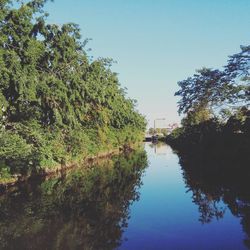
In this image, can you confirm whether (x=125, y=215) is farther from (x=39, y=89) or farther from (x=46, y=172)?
(x=46, y=172)

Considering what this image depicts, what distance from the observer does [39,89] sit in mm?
28547

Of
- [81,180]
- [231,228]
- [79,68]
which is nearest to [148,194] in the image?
[81,180]

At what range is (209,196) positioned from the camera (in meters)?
22.2

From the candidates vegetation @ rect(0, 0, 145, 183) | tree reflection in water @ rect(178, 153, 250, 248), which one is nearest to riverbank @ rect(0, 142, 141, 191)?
vegetation @ rect(0, 0, 145, 183)

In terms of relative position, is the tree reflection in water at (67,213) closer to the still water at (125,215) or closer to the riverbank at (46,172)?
the still water at (125,215)

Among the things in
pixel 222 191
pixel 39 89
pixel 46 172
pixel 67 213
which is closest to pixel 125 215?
pixel 67 213

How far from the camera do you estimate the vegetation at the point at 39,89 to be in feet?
85.8

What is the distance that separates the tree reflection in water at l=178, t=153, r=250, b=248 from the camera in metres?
17.7

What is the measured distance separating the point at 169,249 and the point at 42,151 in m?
17.7

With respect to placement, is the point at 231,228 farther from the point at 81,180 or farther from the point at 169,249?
the point at 81,180

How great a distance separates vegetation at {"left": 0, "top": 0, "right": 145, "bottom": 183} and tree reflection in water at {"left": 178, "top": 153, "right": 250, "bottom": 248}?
10.6 metres

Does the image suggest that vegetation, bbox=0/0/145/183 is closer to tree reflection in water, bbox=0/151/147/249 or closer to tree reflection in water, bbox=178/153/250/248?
tree reflection in water, bbox=0/151/147/249

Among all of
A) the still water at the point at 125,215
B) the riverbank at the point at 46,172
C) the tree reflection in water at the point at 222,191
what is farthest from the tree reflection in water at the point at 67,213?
the tree reflection in water at the point at 222,191

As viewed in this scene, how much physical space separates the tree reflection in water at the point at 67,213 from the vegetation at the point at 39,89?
2.80 meters
